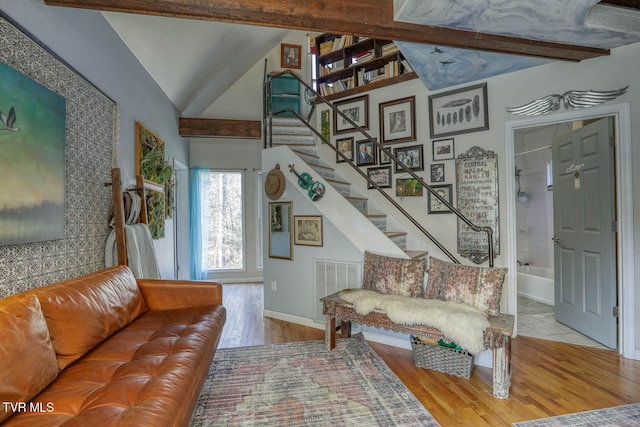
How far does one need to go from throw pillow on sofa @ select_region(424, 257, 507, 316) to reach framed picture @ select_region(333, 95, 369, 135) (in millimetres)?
2270

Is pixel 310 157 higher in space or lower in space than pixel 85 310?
higher

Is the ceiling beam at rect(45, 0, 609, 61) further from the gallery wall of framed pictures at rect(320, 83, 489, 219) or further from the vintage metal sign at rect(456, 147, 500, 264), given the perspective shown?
the vintage metal sign at rect(456, 147, 500, 264)

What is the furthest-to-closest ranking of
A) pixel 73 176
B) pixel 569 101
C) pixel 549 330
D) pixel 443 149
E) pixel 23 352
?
pixel 443 149
pixel 549 330
pixel 569 101
pixel 73 176
pixel 23 352

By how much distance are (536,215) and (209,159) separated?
219 inches

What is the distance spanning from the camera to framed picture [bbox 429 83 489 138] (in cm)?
334

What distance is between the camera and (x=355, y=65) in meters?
4.35

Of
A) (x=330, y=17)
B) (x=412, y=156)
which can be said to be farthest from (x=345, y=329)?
(x=330, y=17)

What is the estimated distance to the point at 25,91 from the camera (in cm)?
158

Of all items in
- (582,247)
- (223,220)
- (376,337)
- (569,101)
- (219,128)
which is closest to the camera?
(569,101)

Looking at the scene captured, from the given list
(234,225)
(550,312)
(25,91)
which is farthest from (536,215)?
(25,91)

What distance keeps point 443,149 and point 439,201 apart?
1.92 ft

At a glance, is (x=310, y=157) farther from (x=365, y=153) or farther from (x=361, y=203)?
(x=361, y=203)

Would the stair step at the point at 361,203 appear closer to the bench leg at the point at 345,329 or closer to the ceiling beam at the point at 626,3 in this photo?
the bench leg at the point at 345,329

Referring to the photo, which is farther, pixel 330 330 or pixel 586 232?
pixel 586 232
